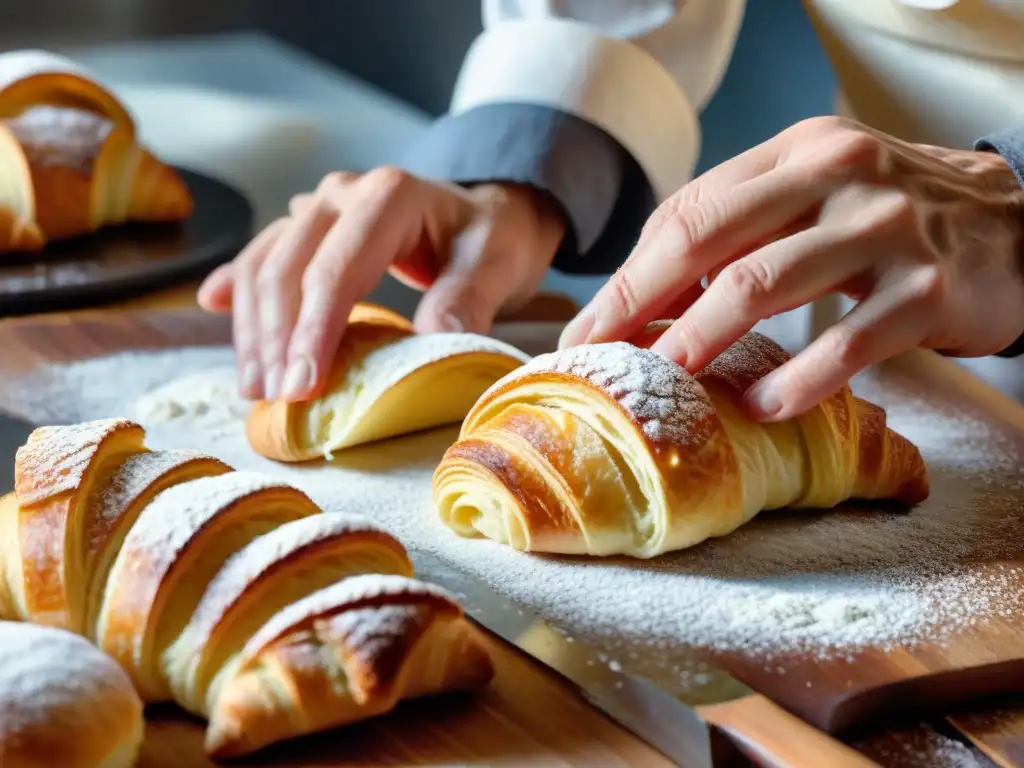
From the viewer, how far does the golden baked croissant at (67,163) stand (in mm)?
1946

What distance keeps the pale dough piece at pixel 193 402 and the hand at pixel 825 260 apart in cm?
→ 42

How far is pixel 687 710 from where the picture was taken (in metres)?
0.81

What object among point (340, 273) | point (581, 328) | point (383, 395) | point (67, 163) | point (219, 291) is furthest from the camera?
Result: point (67, 163)

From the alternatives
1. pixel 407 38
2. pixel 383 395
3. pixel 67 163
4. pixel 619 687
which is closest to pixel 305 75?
pixel 407 38

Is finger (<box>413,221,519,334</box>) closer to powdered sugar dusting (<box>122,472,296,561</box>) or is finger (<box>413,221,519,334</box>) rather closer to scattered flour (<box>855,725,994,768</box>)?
powdered sugar dusting (<box>122,472,296,561</box>)

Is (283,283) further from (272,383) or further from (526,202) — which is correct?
(526,202)

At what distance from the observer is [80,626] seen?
88cm

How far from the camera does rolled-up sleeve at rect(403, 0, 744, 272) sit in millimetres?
1681

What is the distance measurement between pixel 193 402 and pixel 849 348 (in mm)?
695

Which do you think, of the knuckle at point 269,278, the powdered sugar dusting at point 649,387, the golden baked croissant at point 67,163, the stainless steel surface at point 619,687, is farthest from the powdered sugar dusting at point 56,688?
the golden baked croissant at point 67,163

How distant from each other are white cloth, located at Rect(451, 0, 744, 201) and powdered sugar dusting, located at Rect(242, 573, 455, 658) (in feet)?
3.34

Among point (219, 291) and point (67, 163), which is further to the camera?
point (67, 163)

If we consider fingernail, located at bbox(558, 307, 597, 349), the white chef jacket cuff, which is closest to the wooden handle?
fingernail, located at bbox(558, 307, 597, 349)

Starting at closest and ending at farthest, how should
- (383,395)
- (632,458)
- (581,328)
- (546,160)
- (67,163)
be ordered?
(632,458) → (581,328) → (383,395) → (546,160) → (67,163)
